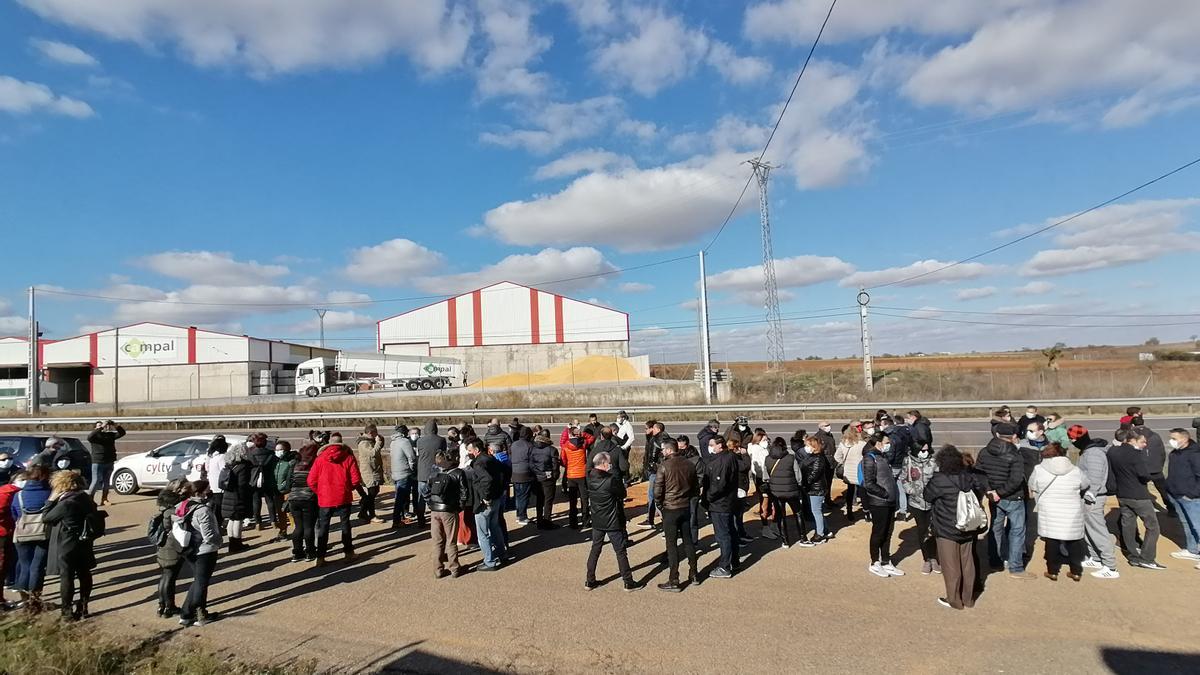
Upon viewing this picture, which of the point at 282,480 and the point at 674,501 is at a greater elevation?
the point at 282,480

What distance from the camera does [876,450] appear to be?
8.09 meters

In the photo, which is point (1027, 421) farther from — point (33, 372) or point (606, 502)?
point (33, 372)

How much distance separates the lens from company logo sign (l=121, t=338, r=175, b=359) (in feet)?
180

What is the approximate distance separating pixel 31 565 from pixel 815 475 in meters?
9.43

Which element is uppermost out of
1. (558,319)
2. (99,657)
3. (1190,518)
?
(558,319)

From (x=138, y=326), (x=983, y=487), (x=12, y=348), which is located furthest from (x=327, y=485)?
(x=12, y=348)

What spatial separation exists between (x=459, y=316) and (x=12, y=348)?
39057mm

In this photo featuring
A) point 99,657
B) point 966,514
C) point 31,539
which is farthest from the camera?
point 31,539

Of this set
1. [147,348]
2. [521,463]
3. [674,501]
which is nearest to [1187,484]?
[674,501]

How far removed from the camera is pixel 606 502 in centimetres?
698

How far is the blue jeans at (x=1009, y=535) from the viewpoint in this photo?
7113 millimetres

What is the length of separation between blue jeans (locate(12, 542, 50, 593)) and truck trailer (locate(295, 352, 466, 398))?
43373 mm

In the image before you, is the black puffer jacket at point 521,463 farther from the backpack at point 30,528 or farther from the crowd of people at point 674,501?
the backpack at point 30,528

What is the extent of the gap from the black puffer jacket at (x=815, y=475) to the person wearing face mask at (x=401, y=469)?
618 centimetres
